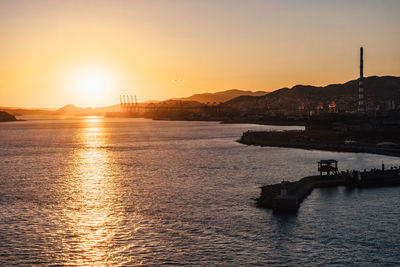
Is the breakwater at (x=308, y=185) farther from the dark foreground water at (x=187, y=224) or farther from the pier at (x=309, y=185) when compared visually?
the dark foreground water at (x=187, y=224)

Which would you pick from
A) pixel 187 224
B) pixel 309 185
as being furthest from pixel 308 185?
pixel 187 224

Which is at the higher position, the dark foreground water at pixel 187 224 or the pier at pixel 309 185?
the pier at pixel 309 185

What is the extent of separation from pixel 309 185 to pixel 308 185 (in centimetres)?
22

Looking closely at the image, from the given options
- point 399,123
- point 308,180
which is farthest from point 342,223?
point 399,123

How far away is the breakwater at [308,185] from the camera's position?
36250mm

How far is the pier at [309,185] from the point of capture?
36.2 metres

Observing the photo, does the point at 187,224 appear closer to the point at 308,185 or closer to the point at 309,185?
the point at 308,185

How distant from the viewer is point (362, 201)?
1594 inches

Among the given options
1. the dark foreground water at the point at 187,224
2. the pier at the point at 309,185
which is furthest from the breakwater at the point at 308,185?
the dark foreground water at the point at 187,224

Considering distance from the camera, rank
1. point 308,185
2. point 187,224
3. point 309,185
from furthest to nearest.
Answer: point 309,185 < point 308,185 < point 187,224

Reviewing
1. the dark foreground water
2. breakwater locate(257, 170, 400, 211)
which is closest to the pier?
breakwater locate(257, 170, 400, 211)

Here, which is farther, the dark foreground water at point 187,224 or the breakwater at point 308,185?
the breakwater at point 308,185

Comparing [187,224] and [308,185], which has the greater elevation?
[308,185]

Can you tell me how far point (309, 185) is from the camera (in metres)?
45.5
